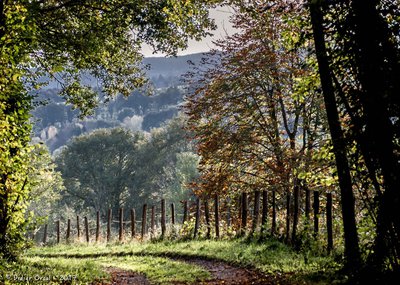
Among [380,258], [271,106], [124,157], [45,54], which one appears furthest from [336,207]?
[124,157]

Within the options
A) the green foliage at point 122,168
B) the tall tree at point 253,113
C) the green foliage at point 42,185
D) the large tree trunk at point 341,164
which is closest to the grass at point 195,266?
the large tree trunk at point 341,164


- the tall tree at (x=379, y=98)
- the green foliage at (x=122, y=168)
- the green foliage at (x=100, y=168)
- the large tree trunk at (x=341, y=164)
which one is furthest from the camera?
the green foliage at (x=100, y=168)

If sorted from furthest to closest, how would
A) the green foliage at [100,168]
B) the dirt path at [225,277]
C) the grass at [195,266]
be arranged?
the green foliage at [100,168] < the dirt path at [225,277] < the grass at [195,266]

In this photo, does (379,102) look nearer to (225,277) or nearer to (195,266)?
(225,277)

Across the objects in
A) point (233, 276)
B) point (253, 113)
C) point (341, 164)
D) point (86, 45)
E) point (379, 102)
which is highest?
point (86, 45)

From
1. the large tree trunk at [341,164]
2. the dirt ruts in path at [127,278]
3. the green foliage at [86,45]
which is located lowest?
the dirt ruts in path at [127,278]

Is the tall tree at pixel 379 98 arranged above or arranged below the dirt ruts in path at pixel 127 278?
above

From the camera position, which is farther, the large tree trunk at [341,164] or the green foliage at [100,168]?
the green foliage at [100,168]

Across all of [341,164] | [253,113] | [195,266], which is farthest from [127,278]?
[253,113]

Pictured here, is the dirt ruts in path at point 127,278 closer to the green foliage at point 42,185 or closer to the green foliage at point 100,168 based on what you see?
the green foliage at point 42,185

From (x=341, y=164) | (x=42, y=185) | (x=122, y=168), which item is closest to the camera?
(x=341, y=164)

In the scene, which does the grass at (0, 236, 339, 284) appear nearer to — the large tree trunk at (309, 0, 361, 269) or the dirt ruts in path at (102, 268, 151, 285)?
the dirt ruts in path at (102, 268, 151, 285)

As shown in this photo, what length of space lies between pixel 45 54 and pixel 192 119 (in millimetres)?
7667

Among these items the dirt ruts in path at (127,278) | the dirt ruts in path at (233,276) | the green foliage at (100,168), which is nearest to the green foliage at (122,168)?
the green foliage at (100,168)
